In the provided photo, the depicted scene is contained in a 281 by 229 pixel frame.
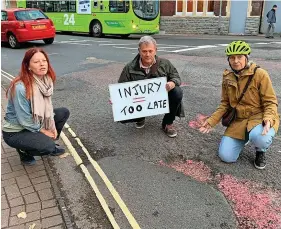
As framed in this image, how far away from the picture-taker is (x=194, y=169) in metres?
3.74

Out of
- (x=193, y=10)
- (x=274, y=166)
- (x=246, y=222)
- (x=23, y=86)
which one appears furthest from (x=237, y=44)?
(x=193, y=10)

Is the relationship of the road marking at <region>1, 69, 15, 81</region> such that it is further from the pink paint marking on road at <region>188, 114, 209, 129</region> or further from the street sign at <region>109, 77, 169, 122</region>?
the pink paint marking on road at <region>188, 114, 209, 129</region>

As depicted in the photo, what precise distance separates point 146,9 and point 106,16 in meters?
2.30

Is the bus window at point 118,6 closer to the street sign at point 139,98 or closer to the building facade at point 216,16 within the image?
the building facade at point 216,16

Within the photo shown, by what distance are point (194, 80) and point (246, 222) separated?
16.8ft

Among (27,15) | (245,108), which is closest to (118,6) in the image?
(27,15)

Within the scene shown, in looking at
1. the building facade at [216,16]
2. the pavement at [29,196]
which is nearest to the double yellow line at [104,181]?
the pavement at [29,196]

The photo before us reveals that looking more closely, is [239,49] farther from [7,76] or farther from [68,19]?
[68,19]

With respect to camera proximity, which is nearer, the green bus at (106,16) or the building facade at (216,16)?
the green bus at (106,16)

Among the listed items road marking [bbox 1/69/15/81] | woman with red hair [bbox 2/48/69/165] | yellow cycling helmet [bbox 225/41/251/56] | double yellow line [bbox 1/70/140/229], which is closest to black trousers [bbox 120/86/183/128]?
yellow cycling helmet [bbox 225/41/251/56]

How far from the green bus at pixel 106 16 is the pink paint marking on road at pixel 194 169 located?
47.5 feet

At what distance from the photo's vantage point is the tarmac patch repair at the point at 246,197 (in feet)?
9.36

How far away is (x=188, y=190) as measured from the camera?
3.33m

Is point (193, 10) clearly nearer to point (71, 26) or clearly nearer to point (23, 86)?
point (71, 26)
